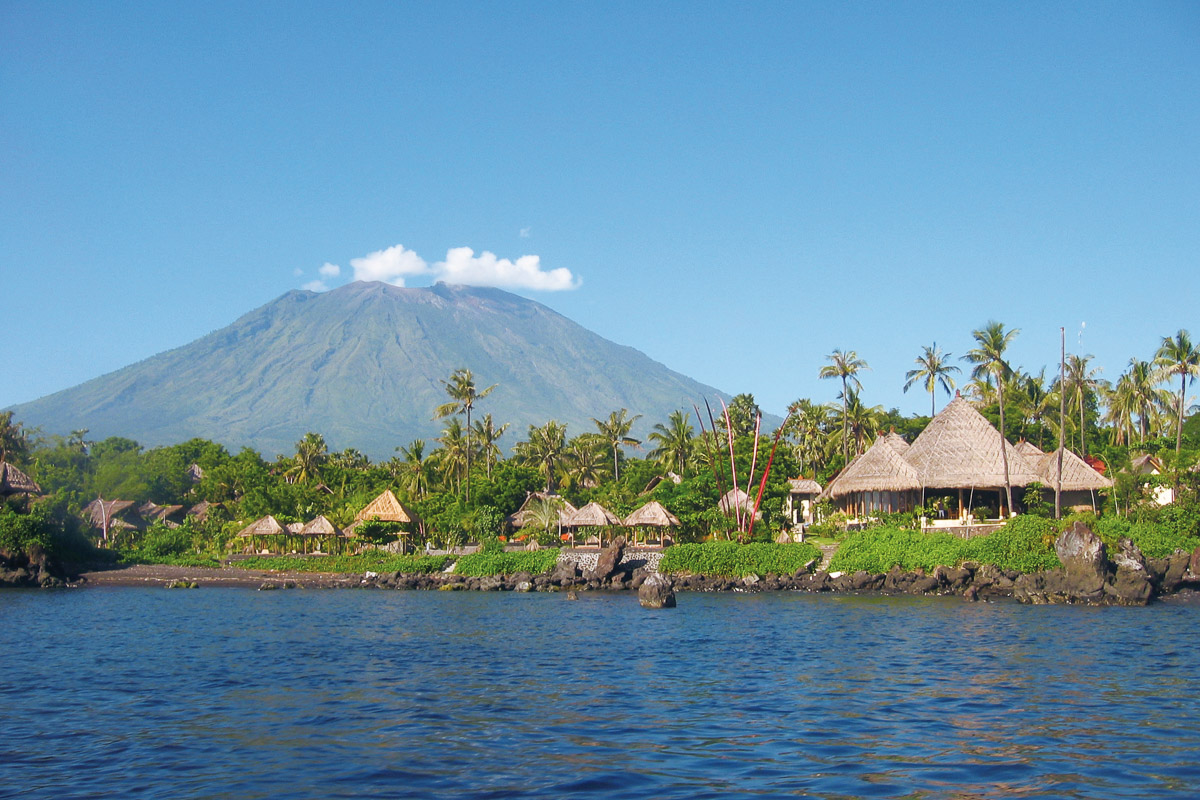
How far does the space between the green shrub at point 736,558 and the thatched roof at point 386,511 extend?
16.7 metres

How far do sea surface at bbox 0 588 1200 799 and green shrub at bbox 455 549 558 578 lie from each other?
15.9m

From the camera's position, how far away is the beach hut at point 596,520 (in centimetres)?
4794

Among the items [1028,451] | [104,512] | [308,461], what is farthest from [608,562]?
[308,461]

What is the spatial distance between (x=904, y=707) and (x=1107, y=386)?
65610mm

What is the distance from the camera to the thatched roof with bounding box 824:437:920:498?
43.7 m

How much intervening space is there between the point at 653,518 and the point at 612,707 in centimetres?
3010

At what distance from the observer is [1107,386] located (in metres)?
71.0

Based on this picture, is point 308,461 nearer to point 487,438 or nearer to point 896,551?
point 487,438

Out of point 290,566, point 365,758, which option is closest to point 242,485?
point 290,566

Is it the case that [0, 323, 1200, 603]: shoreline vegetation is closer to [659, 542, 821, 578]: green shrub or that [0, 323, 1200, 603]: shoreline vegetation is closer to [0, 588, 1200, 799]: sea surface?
[659, 542, 821, 578]: green shrub

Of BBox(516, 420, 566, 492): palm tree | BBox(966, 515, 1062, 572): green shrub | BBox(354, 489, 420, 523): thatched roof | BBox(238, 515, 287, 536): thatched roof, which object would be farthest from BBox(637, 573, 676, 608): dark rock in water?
BBox(516, 420, 566, 492): palm tree

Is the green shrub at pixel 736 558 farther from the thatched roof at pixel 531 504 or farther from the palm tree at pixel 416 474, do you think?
the palm tree at pixel 416 474

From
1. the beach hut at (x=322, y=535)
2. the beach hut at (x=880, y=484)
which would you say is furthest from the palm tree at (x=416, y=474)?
the beach hut at (x=880, y=484)

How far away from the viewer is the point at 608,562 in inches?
1634
